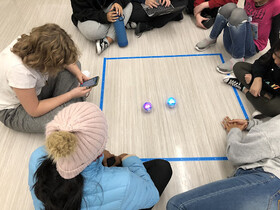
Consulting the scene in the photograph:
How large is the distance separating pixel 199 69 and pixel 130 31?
756 mm

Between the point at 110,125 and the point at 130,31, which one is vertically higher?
the point at 130,31

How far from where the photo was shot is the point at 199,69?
4.98 feet

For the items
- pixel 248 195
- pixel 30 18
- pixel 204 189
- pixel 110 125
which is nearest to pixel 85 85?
pixel 110 125

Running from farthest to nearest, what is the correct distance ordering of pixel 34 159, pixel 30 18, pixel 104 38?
pixel 30 18 → pixel 104 38 → pixel 34 159

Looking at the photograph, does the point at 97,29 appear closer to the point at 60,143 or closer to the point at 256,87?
the point at 256,87

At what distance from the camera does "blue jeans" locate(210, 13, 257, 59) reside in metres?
1.38

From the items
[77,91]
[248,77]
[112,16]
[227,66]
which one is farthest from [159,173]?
[112,16]

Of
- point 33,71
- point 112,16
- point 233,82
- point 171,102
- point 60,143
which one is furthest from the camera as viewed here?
point 112,16

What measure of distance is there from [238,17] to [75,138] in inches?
53.1

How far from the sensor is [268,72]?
1220mm

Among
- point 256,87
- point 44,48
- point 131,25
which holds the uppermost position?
point 44,48

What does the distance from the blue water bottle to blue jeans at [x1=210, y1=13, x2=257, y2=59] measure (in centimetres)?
72

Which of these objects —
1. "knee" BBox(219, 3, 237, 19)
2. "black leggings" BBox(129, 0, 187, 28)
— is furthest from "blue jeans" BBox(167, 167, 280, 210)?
"black leggings" BBox(129, 0, 187, 28)

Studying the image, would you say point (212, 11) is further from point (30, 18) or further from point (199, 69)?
point (30, 18)
